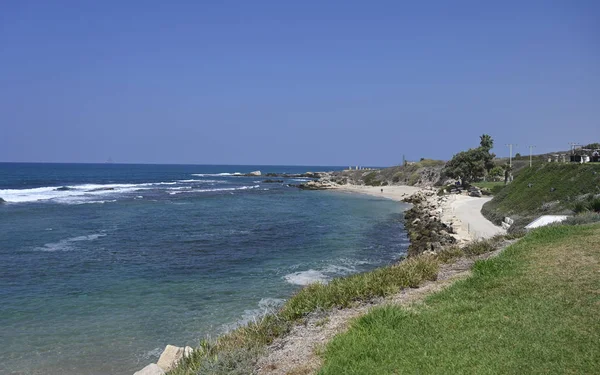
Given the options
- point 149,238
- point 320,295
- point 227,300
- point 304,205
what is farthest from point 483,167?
point 320,295

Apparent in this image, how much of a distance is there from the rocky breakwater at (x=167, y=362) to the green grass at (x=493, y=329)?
3.93 metres

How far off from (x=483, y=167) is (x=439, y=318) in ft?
231

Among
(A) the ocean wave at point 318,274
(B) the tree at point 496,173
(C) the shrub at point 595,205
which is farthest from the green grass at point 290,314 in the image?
(B) the tree at point 496,173

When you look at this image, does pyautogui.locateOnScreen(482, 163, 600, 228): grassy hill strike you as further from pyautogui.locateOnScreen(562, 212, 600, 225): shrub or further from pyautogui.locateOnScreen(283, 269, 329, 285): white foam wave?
pyautogui.locateOnScreen(283, 269, 329, 285): white foam wave

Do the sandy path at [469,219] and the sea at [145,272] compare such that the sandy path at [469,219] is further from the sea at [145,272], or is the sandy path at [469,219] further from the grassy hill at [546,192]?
the sea at [145,272]

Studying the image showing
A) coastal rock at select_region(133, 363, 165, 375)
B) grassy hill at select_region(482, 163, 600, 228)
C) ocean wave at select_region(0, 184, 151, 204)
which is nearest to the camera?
coastal rock at select_region(133, 363, 165, 375)

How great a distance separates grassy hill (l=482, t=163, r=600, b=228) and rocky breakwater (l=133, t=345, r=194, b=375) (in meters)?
21.8

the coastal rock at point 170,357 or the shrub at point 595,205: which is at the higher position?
the shrub at point 595,205

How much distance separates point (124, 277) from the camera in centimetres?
2112

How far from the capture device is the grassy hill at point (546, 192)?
1109 inches

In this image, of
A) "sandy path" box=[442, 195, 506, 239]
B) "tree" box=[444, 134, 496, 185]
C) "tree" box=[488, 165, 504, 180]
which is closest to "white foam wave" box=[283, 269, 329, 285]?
"sandy path" box=[442, 195, 506, 239]

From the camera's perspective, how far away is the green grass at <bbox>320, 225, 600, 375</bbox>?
6.19m

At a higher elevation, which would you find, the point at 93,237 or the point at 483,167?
the point at 483,167

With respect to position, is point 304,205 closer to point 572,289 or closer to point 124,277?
point 124,277
